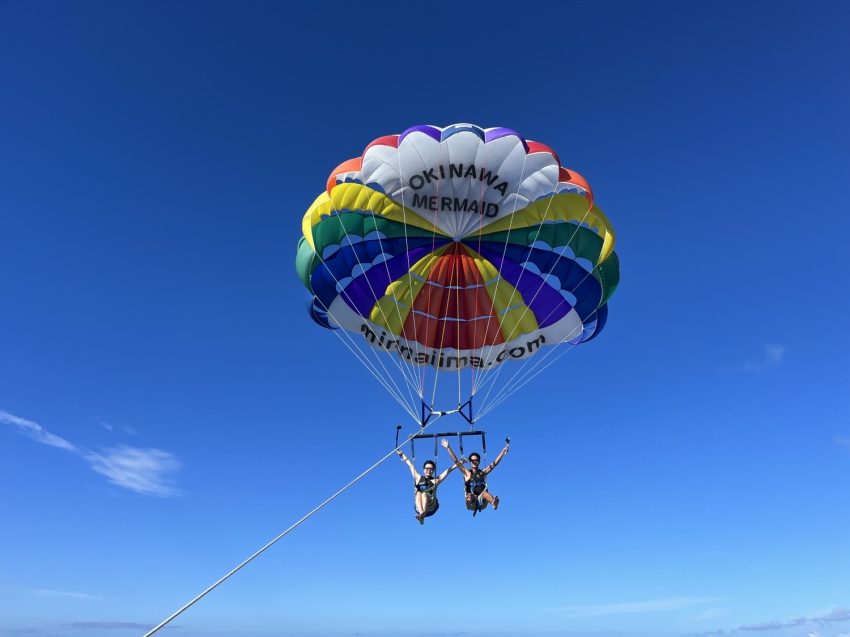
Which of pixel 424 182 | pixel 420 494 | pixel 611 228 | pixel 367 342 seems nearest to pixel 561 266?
pixel 611 228

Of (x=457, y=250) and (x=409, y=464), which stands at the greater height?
(x=457, y=250)

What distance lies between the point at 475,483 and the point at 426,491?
3.00 feet

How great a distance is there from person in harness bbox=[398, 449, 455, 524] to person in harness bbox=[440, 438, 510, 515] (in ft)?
1.42

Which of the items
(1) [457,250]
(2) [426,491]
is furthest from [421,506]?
(1) [457,250]

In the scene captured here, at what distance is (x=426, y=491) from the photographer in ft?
32.0

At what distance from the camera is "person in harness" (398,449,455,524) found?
9.72m

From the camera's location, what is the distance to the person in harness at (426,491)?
9719mm

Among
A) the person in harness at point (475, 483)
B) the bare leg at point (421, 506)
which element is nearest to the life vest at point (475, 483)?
the person in harness at point (475, 483)

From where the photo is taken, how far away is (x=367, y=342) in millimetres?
13227

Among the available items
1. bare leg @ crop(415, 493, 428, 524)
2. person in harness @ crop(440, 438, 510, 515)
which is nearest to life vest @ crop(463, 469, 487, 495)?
person in harness @ crop(440, 438, 510, 515)

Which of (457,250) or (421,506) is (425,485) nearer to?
(421,506)

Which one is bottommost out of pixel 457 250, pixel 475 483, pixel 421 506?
pixel 421 506

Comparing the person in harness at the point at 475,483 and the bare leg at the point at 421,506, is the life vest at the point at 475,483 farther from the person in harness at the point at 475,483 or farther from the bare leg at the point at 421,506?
the bare leg at the point at 421,506

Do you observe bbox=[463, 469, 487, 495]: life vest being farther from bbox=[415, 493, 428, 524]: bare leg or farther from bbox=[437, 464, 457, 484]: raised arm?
bbox=[415, 493, 428, 524]: bare leg
